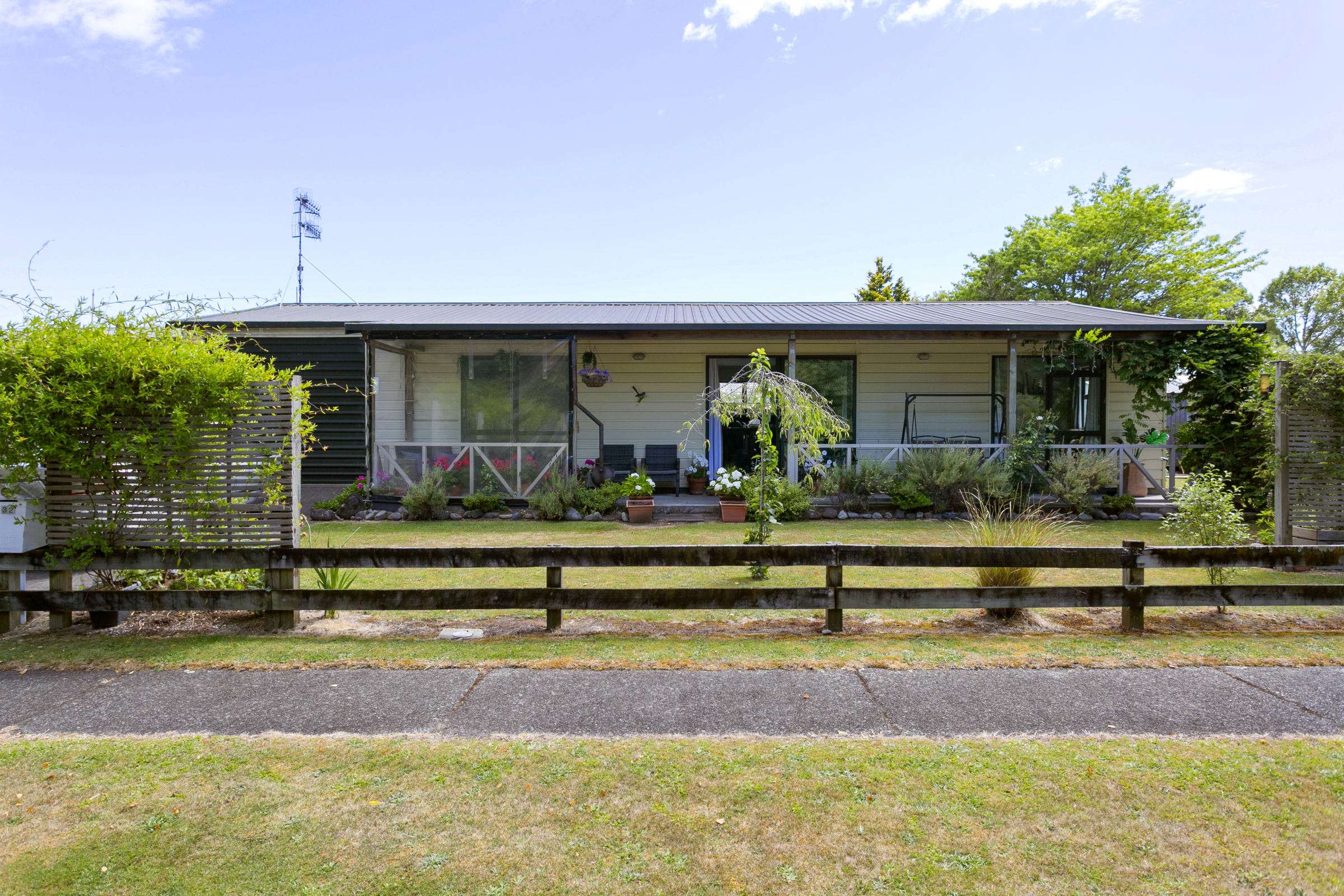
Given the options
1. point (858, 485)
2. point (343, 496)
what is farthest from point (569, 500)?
point (858, 485)

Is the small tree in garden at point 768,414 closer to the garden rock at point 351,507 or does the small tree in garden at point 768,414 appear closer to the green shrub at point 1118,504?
the green shrub at point 1118,504

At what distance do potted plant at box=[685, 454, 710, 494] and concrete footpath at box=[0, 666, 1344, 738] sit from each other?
828cm

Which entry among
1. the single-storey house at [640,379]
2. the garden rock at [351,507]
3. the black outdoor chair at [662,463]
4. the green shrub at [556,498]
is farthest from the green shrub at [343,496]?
the black outdoor chair at [662,463]

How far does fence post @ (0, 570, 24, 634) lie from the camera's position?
15.4ft

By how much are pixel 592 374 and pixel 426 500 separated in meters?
3.40

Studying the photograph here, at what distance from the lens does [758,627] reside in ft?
16.1

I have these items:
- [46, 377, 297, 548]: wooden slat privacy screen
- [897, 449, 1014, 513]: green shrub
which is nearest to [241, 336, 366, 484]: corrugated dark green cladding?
[46, 377, 297, 548]: wooden slat privacy screen

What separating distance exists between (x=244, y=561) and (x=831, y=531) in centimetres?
689

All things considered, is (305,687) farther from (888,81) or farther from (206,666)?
(888,81)

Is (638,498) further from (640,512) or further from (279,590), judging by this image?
(279,590)

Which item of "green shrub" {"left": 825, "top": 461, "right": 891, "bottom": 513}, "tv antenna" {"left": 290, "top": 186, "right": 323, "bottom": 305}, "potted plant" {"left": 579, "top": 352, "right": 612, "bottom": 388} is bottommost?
"green shrub" {"left": 825, "top": 461, "right": 891, "bottom": 513}

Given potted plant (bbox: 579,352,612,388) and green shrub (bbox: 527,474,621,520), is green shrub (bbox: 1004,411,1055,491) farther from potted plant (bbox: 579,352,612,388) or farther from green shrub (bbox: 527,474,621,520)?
potted plant (bbox: 579,352,612,388)

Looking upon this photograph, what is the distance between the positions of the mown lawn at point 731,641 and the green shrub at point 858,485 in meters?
4.40

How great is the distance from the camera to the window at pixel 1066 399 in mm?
12617
